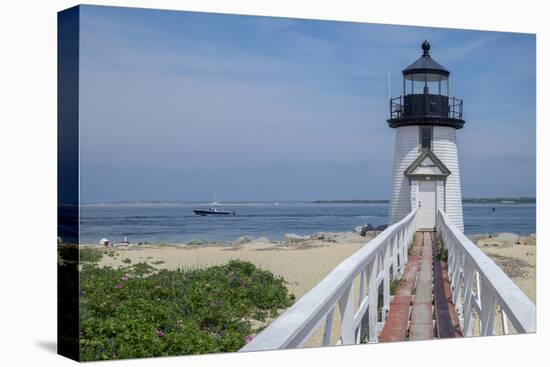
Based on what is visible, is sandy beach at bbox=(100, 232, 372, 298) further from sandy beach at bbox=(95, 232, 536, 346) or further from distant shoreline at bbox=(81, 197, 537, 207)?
distant shoreline at bbox=(81, 197, 537, 207)

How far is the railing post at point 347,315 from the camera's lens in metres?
3.87

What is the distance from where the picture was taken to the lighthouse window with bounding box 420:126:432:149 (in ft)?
32.6

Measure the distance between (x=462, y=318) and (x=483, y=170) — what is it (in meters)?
1.85

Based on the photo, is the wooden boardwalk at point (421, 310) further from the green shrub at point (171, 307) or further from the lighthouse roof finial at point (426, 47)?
the lighthouse roof finial at point (426, 47)

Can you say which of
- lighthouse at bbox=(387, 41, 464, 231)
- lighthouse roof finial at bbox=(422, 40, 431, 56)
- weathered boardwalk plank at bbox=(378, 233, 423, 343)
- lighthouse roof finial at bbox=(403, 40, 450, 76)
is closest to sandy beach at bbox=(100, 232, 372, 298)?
weathered boardwalk plank at bbox=(378, 233, 423, 343)

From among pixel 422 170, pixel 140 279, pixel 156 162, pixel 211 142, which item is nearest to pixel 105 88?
pixel 156 162

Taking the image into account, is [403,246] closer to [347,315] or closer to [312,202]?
[312,202]

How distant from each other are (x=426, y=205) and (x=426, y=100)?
156cm

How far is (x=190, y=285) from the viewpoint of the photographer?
6.33 m

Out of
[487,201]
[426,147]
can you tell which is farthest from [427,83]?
[426,147]

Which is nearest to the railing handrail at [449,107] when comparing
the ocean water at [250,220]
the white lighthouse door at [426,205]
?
the white lighthouse door at [426,205]

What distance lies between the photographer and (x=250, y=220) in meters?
6.65

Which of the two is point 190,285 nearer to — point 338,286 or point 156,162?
point 156,162

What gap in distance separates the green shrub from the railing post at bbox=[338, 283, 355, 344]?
1.81 m
